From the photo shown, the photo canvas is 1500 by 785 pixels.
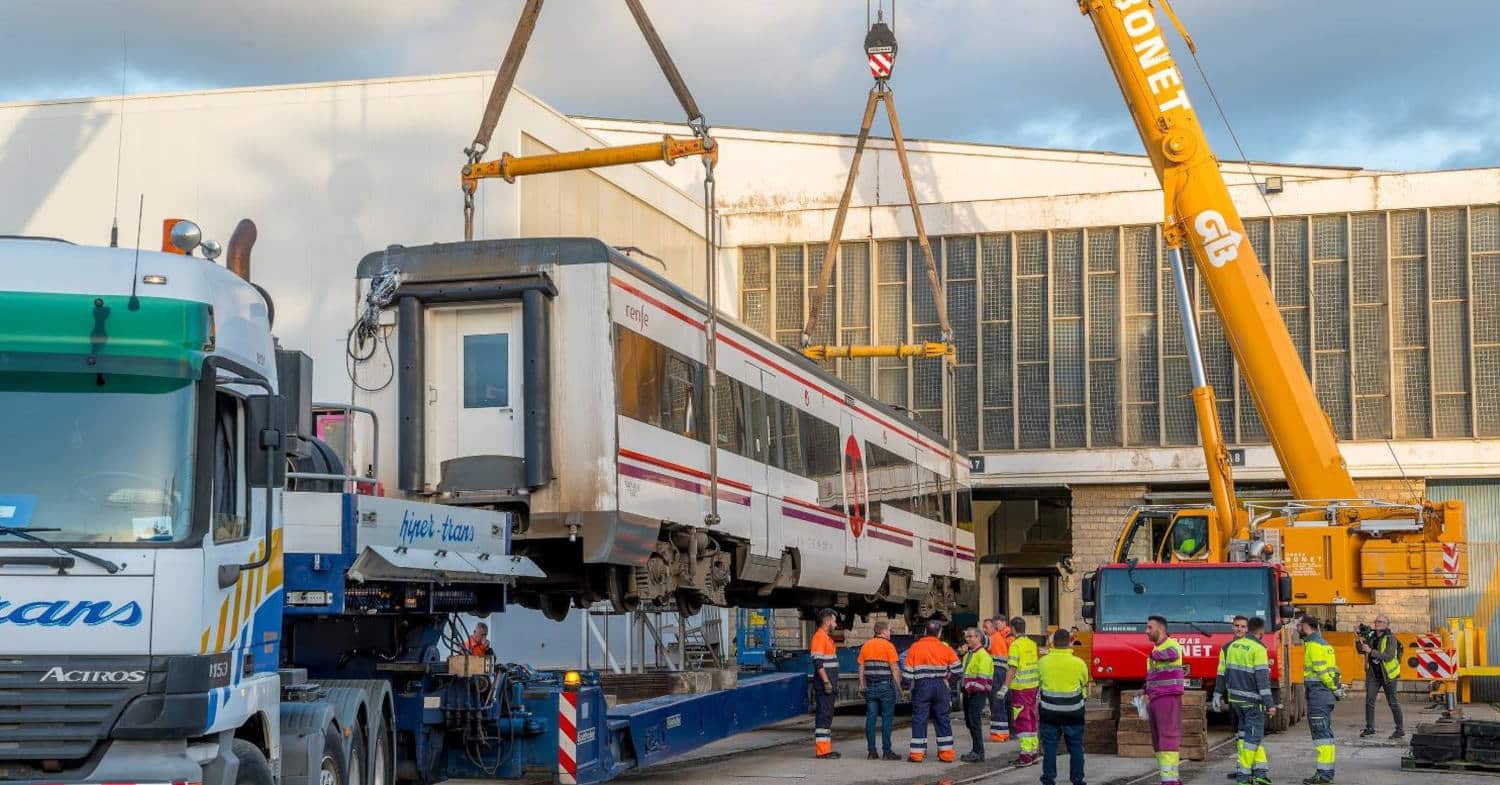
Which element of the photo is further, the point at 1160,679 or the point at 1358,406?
the point at 1358,406

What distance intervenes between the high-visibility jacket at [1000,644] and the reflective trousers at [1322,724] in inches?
166

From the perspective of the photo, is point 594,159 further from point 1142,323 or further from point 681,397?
point 1142,323

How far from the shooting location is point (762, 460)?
1780 centimetres

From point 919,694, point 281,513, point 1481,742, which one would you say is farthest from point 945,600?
point 281,513

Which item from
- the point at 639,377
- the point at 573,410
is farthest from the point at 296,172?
the point at 573,410

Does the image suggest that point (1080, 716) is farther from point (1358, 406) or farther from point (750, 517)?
point (1358, 406)

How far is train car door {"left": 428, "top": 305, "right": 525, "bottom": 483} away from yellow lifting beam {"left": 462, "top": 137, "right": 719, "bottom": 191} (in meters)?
2.99

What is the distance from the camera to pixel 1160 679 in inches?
579

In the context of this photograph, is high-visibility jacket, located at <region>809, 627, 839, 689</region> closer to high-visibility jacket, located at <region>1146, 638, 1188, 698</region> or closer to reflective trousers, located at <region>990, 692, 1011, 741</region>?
reflective trousers, located at <region>990, 692, 1011, 741</region>

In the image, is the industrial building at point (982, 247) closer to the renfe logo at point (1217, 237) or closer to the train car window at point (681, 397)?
the renfe logo at point (1217, 237)

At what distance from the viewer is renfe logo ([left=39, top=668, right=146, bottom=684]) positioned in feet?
24.1

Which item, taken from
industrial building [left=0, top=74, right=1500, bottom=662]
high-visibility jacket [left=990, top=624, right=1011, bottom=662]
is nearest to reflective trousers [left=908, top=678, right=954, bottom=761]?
high-visibility jacket [left=990, top=624, right=1011, bottom=662]

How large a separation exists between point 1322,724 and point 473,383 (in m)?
8.57

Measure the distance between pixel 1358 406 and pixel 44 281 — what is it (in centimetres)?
3012
